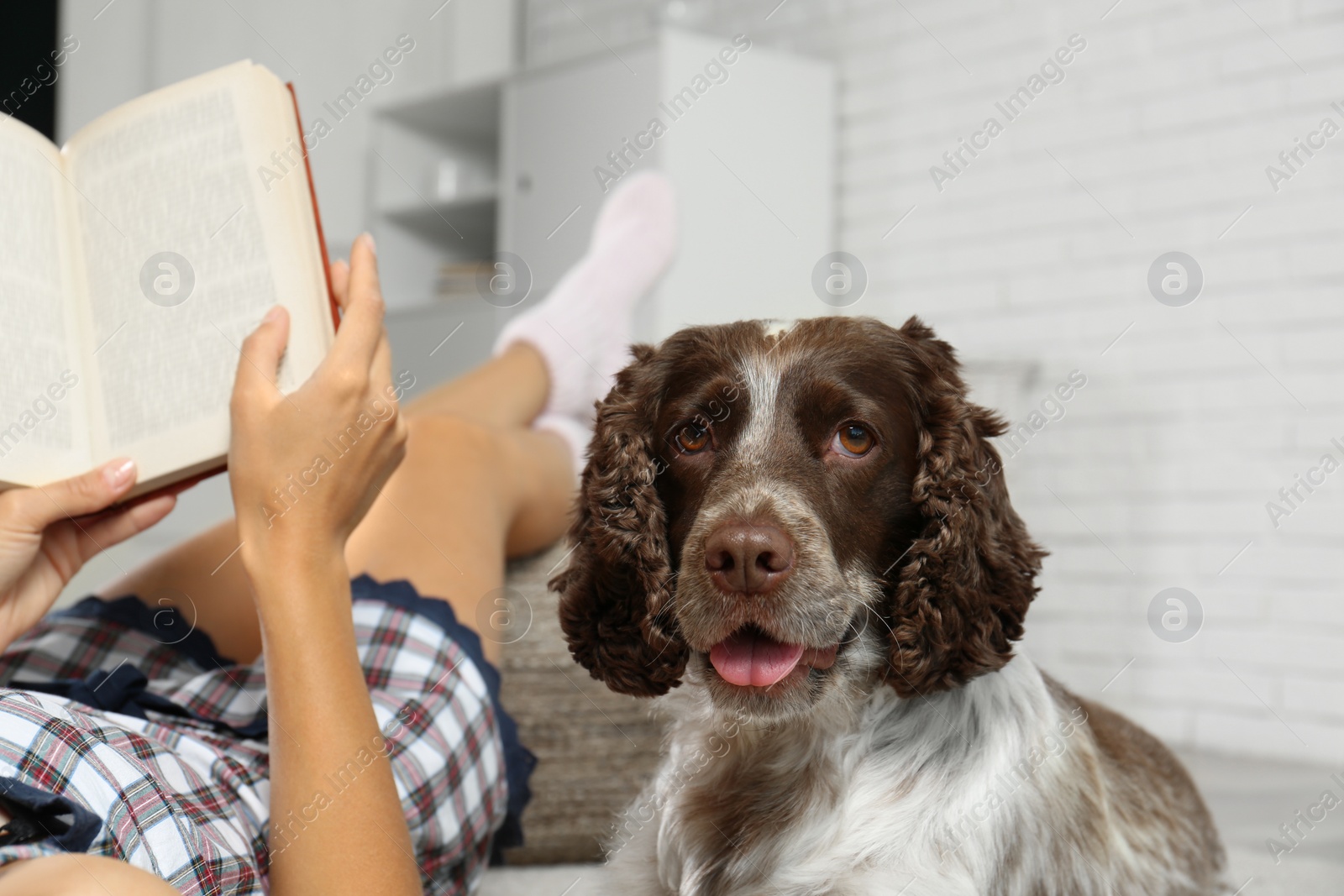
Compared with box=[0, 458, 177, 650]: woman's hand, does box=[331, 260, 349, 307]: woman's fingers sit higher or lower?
higher

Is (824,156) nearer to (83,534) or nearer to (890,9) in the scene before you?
(890,9)

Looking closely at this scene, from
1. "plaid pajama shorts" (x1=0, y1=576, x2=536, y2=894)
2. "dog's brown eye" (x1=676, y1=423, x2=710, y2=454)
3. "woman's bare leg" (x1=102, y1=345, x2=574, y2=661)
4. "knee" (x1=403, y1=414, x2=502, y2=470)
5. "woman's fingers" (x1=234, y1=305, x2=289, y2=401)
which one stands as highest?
"woman's fingers" (x1=234, y1=305, x2=289, y2=401)

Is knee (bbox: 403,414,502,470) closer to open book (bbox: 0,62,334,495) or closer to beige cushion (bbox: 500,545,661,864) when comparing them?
beige cushion (bbox: 500,545,661,864)

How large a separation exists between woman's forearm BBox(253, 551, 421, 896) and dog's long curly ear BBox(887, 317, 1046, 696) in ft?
1.98

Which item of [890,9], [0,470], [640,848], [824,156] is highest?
[890,9]

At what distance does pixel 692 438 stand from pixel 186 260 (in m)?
0.70

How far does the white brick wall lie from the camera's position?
12.9 feet

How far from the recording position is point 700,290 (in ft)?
17.5

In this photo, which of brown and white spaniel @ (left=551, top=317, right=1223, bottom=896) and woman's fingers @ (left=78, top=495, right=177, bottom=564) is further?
woman's fingers @ (left=78, top=495, right=177, bottom=564)

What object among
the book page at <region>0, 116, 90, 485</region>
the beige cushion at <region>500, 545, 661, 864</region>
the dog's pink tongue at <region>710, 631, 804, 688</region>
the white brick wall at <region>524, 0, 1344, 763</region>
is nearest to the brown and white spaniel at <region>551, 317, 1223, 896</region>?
the dog's pink tongue at <region>710, 631, 804, 688</region>

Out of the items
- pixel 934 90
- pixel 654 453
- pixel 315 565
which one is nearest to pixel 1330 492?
pixel 934 90

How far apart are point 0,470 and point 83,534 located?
0.20m

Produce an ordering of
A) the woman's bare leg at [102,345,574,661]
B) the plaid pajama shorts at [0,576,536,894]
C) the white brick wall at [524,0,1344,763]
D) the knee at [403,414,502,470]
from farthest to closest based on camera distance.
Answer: the white brick wall at [524,0,1344,763]
the knee at [403,414,502,470]
the woman's bare leg at [102,345,574,661]
the plaid pajama shorts at [0,576,536,894]

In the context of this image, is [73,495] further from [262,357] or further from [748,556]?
[748,556]
